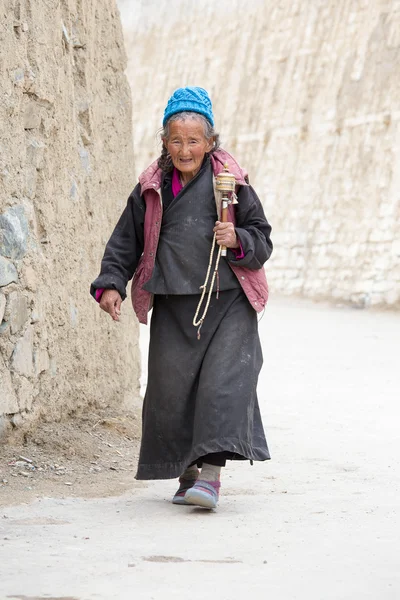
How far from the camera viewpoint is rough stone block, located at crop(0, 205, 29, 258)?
441 cm

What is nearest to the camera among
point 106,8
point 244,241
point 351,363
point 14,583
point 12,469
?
point 14,583

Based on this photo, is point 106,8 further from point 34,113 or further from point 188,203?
point 188,203

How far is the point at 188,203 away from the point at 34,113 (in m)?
1.04

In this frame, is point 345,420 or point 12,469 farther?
point 345,420

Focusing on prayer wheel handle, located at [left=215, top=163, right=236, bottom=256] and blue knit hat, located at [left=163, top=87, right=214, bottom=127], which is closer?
prayer wheel handle, located at [left=215, top=163, right=236, bottom=256]

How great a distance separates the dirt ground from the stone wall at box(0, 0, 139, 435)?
0.37 ft

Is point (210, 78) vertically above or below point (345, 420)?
above

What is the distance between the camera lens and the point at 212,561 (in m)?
3.05

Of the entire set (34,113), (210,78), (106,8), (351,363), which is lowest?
(351,363)

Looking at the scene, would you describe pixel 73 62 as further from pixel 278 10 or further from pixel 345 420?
pixel 278 10

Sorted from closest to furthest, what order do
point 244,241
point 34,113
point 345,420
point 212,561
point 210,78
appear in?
point 212,561 → point 244,241 → point 34,113 → point 345,420 → point 210,78

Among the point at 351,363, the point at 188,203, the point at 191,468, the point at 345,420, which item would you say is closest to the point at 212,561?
the point at 191,468

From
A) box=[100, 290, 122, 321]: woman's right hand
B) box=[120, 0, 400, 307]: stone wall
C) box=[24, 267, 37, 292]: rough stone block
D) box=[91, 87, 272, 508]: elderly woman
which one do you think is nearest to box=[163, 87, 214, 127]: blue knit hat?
box=[91, 87, 272, 508]: elderly woman

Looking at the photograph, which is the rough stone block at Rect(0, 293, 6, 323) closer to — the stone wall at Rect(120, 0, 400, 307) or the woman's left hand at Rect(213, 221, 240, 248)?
the woman's left hand at Rect(213, 221, 240, 248)
